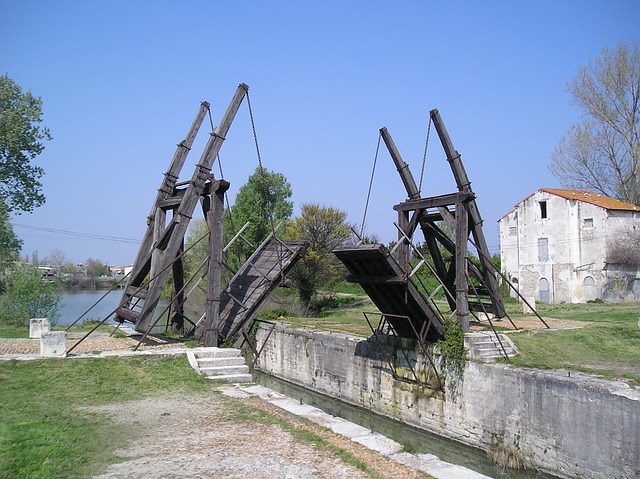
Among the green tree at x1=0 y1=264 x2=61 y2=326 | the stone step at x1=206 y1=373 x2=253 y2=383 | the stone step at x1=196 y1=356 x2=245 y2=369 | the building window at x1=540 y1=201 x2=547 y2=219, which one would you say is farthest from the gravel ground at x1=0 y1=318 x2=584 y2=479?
the building window at x1=540 y1=201 x2=547 y2=219

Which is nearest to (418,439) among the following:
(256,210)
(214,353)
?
(214,353)

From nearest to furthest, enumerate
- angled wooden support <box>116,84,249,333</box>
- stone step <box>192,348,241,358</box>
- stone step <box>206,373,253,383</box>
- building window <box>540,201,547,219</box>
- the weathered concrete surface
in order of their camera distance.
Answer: the weathered concrete surface < stone step <box>206,373,253,383</box> < stone step <box>192,348,241,358</box> < angled wooden support <box>116,84,249,333</box> < building window <box>540,201,547,219</box>

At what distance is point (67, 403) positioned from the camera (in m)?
9.05

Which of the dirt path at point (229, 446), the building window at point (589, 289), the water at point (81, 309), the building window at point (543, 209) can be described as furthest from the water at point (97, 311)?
the building window at point (589, 289)

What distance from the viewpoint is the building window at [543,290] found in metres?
35.4

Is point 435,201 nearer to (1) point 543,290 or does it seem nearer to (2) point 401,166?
(2) point 401,166

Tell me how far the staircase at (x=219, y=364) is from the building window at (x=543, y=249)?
27784 millimetres

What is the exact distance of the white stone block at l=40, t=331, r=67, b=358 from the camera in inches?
445

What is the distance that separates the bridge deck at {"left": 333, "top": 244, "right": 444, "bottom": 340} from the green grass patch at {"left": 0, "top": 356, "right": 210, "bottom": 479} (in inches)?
176

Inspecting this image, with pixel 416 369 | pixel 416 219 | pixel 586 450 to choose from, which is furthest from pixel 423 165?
pixel 586 450

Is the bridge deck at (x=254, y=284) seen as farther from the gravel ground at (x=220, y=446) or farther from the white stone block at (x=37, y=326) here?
the gravel ground at (x=220, y=446)

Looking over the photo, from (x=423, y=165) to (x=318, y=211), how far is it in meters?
21.7

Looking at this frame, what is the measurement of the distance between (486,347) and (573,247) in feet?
74.5

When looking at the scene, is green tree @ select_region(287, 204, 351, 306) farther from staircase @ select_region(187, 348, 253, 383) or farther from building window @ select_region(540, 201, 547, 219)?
staircase @ select_region(187, 348, 253, 383)
